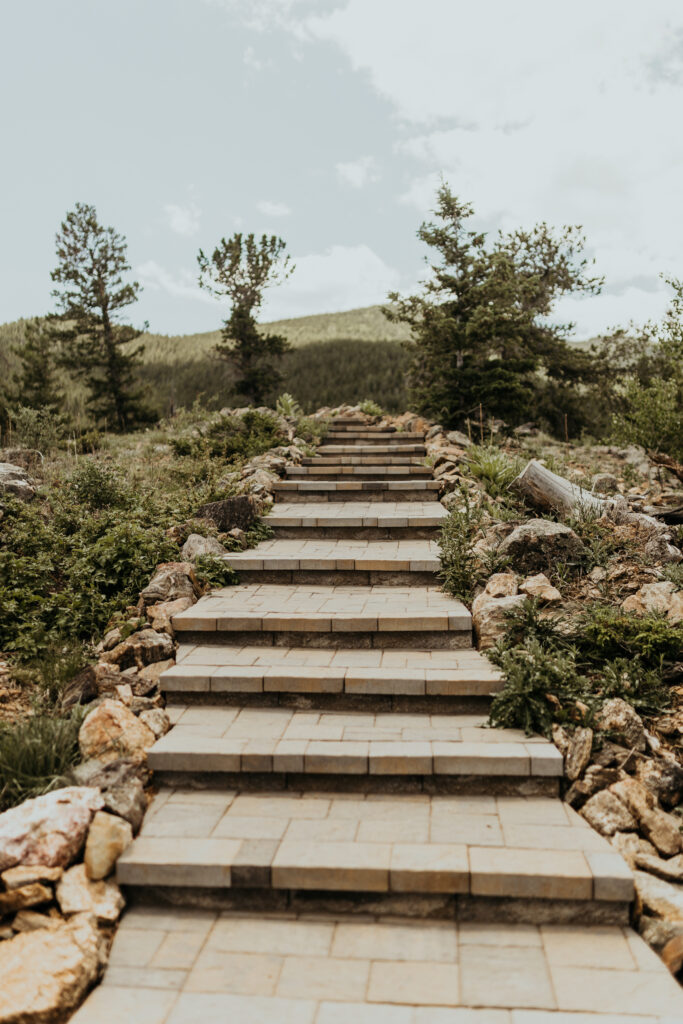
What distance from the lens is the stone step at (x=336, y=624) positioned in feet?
15.2

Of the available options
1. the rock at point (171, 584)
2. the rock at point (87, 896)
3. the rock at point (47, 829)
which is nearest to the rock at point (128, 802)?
the rock at point (47, 829)

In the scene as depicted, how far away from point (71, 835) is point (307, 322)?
48.7 metres

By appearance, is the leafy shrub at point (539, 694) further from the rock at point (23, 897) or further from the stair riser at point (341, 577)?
the rock at point (23, 897)

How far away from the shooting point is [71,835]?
300 centimetres

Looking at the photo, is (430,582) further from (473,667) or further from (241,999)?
(241,999)

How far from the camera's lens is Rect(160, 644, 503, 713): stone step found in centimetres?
402

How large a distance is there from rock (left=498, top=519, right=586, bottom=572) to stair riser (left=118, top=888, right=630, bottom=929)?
2747 millimetres

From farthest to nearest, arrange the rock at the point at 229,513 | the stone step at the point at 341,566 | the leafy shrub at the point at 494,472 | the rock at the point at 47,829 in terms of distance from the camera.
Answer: the leafy shrub at the point at 494,472 → the rock at the point at 229,513 → the stone step at the point at 341,566 → the rock at the point at 47,829

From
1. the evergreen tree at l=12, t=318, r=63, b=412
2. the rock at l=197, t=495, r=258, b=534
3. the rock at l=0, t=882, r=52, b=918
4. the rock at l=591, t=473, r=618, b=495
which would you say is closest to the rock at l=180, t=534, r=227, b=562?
the rock at l=197, t=495, r=258, b=534

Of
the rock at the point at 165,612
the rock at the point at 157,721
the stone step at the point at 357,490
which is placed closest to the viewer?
the rock at the point at 157,721

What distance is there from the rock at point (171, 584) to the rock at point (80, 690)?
944 millimetres

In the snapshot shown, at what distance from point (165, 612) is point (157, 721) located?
44.2 inches

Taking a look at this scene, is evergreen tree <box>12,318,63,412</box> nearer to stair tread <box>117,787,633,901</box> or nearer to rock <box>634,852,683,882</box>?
stair tread <box>117,787,633,901</box>

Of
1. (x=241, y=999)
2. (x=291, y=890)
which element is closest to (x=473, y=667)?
(x=291, y=890)
